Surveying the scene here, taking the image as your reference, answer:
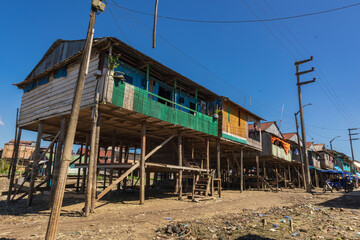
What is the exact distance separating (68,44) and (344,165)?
6659cm

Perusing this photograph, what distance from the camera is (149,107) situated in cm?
1238

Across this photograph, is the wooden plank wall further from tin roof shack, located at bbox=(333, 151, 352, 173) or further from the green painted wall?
tin roof shack, located at bbox=(333, 151, 352, 173)

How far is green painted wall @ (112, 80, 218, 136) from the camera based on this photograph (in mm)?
11041

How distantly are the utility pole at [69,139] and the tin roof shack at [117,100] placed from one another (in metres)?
4.60

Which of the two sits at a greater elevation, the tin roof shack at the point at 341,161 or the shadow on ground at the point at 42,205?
the tin roof shack at the point at 341,161

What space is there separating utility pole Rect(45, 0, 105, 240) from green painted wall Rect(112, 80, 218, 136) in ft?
16.3

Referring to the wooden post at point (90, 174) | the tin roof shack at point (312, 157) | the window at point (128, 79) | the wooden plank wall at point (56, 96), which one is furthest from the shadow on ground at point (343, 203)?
the tin roof shack at point (312, 157)

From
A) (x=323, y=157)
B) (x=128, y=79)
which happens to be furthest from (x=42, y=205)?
(x=323, y=157)

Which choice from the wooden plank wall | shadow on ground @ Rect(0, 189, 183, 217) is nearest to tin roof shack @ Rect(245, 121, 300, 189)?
shadow on ground @ Rect(0, 189, 183, 217)

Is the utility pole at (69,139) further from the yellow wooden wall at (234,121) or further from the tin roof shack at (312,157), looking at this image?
the tin roof shack at (312,157)

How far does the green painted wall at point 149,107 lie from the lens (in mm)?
11041

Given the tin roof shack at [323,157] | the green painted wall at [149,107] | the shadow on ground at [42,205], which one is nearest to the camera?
the shadow on ground at [42,205]

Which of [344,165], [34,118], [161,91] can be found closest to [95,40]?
[161,91]

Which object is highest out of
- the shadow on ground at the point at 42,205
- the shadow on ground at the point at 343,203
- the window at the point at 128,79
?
the window at the point at 128,79
